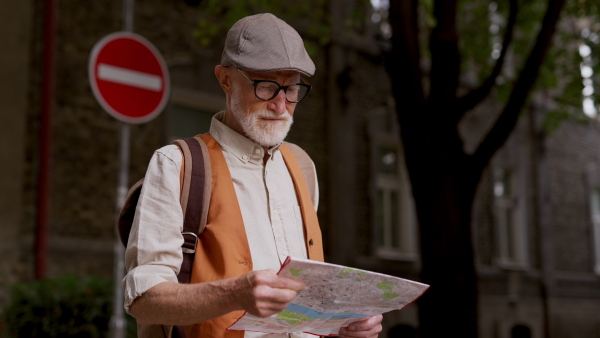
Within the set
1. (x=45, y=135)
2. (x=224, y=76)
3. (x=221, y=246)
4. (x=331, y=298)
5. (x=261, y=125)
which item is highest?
(x=45, y=135)

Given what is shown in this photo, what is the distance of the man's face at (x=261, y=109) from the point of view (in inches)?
88.8

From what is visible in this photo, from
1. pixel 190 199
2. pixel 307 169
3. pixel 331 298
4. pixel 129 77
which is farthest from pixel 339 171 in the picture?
pixel 331 298

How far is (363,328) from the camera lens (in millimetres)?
2250

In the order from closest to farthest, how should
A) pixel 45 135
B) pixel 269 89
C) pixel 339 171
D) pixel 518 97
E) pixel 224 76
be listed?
pixel 269 89, pixel 224 76, pixel 518 97, pixel 45 135, pixel 339 171

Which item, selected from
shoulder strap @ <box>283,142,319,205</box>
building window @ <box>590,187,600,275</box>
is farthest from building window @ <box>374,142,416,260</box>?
shoulder strap @ <box>283,142,319,205</box>

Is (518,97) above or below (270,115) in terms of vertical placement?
above

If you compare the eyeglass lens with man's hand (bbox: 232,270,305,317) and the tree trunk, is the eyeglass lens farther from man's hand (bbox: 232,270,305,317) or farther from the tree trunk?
the tree trunk

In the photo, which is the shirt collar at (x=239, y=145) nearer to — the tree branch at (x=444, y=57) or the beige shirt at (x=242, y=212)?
the beige shirt at (x=242, y=212)

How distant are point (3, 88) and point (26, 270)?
6.43 ft

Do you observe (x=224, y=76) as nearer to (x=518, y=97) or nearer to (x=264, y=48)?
(x=264, y=48)

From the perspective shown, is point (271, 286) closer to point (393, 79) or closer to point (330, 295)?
point (330, 295)

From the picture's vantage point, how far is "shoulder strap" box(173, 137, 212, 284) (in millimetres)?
2131

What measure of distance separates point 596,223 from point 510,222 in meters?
3.39

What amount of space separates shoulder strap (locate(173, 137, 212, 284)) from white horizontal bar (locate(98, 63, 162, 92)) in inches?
159
